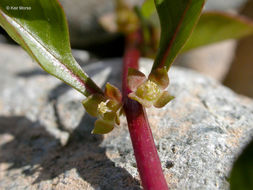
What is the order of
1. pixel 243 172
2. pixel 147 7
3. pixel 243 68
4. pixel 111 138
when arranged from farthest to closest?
1. pixel 243 68
2. pixel 147 7
3. pixel 111 138
4. pixel 243 172

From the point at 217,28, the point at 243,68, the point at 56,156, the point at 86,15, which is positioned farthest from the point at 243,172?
the point at 243,68

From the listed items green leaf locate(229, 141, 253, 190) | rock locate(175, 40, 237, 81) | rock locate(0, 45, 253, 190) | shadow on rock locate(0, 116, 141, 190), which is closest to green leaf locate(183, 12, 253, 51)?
rock locate(0, 45, 253, 190)

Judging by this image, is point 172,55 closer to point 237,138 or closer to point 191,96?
point 237,138

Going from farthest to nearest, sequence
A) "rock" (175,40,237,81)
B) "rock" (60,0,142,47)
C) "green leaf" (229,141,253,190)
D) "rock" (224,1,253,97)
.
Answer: "rock" (224,1,253,97) < "rock" (175,40,237,81) < "rock" (60,0,142,47) < "green leaf" (229,141,253,190)

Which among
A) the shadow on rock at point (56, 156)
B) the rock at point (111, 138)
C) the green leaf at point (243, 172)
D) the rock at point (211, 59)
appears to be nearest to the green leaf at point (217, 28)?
the rock at point (111, 138)

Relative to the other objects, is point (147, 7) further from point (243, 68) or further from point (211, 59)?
point (243, 68)

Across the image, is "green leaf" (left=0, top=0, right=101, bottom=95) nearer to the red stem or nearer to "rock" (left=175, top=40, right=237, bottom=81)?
the red stem

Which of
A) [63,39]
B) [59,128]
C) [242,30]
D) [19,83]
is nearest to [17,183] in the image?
[59,128]
